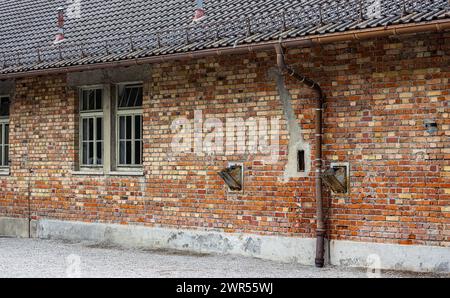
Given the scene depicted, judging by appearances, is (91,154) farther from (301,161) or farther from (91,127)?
(301,161)

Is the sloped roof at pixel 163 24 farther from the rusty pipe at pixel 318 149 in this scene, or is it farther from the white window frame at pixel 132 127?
the white window frame at pixel 132 127

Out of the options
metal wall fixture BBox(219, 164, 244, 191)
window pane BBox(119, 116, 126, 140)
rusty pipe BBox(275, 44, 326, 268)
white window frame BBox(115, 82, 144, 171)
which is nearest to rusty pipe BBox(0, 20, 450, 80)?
rusty pipe BBox(275, 44, 326, 268)

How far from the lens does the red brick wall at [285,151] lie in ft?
36.3

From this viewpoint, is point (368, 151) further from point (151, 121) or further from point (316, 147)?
point (151, 121)

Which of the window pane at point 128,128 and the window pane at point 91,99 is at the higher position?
the window pane at point 91,99

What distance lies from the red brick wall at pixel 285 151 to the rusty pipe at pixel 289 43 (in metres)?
0.64

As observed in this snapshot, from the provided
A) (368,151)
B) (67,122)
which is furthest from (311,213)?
(67,122)

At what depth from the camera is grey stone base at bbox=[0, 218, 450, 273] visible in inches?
435

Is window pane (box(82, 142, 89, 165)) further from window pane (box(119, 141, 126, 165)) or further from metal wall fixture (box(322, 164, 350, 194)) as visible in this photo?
metal wall fixture (box(322, 164, 350, 194))

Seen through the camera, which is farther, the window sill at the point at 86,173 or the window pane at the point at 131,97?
the window sill at the point at 86,173

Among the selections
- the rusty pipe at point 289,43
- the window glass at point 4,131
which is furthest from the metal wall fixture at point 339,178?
the window glass at point 4,131

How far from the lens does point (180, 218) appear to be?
13789 millimetres

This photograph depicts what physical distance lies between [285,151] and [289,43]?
175 centimetres

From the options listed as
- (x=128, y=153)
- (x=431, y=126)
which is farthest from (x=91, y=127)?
(x=431, y=126)
